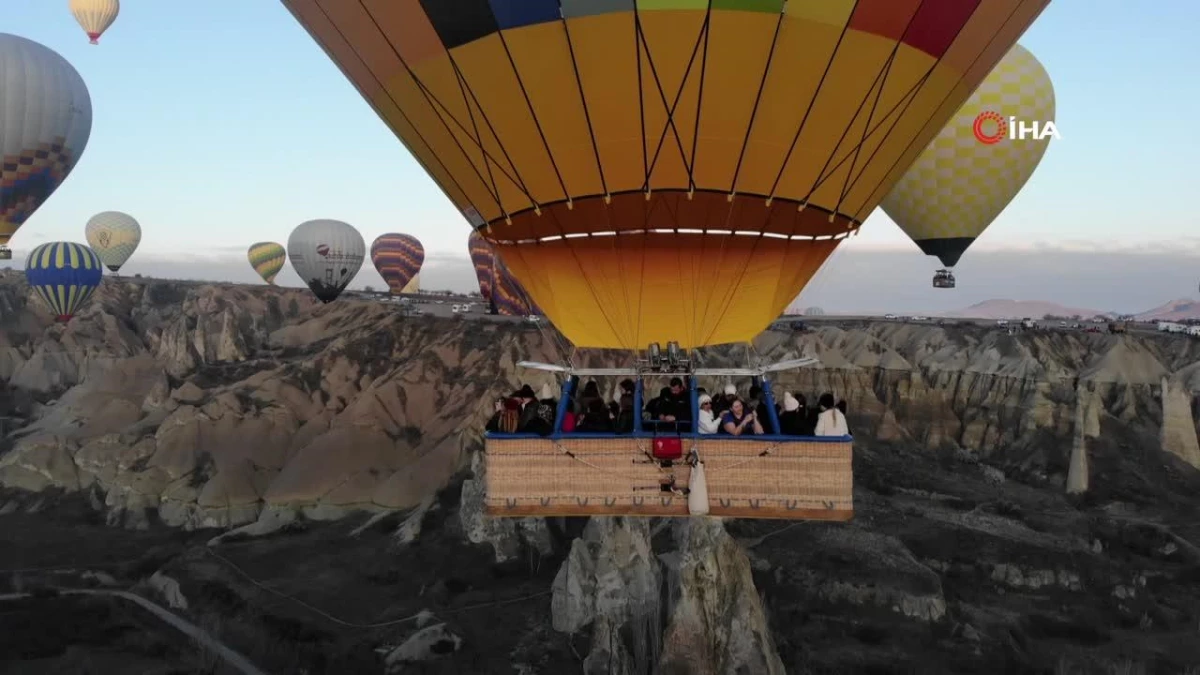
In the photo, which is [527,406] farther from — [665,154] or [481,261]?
[481,261]

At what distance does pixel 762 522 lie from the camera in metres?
36.6

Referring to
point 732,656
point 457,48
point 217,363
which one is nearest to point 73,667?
point 732,656

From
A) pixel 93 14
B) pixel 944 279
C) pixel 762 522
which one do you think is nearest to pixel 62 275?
pixel 93 14

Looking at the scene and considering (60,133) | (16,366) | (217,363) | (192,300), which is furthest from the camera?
(192,300)

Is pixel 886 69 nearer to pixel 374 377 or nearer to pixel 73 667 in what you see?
pixel 73 667

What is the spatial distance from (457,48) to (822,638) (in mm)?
23184

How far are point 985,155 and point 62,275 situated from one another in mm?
55372

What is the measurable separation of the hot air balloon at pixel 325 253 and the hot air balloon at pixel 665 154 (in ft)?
168

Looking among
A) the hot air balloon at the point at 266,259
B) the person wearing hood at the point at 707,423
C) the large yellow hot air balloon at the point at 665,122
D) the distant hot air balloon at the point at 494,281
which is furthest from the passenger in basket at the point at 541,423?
the hot air balloon at the point at 266,259

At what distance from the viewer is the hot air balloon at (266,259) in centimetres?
8131

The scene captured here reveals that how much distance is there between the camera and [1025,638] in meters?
26.8

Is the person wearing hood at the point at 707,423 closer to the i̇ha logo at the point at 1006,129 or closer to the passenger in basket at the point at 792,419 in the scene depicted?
the passenger in basket at the point at 792,419

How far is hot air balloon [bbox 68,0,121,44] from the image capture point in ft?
188

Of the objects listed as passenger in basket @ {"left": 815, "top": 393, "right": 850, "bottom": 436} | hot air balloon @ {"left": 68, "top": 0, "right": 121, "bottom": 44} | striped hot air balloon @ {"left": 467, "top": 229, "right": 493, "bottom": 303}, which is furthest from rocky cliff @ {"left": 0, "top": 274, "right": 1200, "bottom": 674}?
hot air balloon @ {"left": 68, "top": 0, "right": 121, "bottom": 44}
